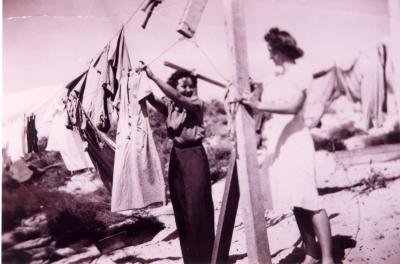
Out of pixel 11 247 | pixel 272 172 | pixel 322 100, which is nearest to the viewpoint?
pixel 11 247

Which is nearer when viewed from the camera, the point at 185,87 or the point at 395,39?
the point at 185,87

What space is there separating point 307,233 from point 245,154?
0.64m

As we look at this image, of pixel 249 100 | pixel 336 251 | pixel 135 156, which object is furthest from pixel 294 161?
pixel 135 156

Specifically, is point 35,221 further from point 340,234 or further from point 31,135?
point 340,234

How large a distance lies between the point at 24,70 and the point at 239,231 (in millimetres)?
1669

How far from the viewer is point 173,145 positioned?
262 centimetres

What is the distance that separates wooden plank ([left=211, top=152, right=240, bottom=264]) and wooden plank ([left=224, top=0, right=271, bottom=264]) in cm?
5

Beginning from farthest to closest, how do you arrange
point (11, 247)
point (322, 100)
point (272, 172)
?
point (322, 100)
point (272, 172)
point (11, 247)

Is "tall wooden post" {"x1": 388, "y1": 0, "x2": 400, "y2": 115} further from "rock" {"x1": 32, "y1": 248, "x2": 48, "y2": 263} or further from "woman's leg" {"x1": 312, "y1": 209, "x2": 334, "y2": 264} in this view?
"rock" {"x1": 32, "y1": 248, "x2": 48, "y2": 263}

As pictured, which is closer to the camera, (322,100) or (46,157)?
(46,157)

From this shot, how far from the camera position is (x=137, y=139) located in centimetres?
263

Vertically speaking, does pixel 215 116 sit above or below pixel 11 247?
above

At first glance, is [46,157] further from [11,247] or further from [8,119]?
[11,247]

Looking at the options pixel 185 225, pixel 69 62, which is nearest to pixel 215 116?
pixel 185 225
